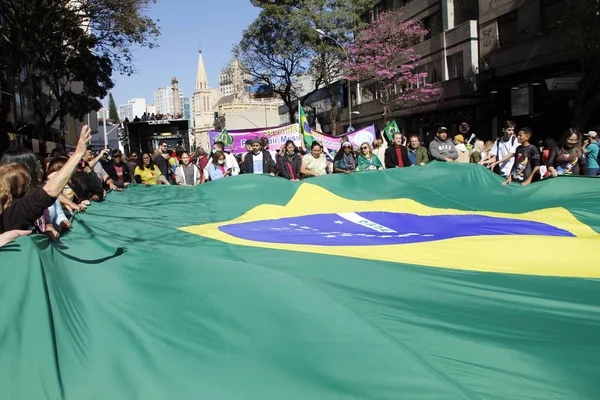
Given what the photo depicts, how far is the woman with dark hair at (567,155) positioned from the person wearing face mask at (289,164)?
14.9 ft

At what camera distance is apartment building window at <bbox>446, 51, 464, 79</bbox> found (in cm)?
3112

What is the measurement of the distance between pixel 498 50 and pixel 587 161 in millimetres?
19096

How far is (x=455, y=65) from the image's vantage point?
31.8 m

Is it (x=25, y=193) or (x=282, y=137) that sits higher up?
(x=282, y=137)

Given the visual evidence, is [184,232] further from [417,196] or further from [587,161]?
[587,161]

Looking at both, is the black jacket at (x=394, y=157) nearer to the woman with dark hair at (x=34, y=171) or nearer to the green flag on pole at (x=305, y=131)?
the green flag on pole at (x=305, y=131)

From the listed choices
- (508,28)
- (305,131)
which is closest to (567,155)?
(305,131)

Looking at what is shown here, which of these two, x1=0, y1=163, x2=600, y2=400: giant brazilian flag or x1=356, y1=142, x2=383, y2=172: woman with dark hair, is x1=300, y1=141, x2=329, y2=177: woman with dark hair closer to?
x1=356, y1=142, x2=383, y2=172: woman with dark hair

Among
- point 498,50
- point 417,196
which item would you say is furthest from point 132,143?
point 417,196

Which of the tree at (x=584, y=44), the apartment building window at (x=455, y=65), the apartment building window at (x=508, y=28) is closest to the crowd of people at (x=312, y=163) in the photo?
the tree at (x=584, y=44)

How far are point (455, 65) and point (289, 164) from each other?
23502 millimetres

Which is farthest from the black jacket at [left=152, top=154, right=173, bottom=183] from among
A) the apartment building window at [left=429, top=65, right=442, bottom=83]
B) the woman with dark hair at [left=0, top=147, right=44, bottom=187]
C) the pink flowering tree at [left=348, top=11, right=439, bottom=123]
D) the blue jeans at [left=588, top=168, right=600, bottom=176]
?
the apartment building window at [left=429, top=65, right=442, bottom=83]

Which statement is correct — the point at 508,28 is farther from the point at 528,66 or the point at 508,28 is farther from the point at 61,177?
the point at 61,177

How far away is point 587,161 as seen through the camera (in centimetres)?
978
